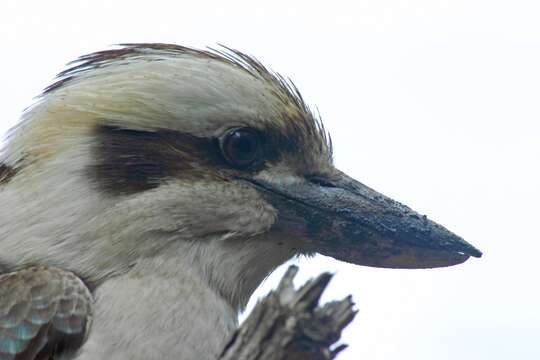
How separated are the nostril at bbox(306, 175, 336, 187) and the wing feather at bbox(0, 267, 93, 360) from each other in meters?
1.46

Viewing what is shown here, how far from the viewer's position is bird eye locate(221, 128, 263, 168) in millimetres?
5952

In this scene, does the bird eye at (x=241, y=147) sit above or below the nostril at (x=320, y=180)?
below

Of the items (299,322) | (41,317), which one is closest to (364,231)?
(41,317)

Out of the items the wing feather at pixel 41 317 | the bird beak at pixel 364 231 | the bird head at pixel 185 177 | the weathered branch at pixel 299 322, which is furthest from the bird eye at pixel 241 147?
the weathered branch at pixel 299 322

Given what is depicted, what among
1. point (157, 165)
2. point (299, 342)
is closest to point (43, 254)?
point (157, 165)

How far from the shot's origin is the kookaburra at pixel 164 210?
5.31 meters

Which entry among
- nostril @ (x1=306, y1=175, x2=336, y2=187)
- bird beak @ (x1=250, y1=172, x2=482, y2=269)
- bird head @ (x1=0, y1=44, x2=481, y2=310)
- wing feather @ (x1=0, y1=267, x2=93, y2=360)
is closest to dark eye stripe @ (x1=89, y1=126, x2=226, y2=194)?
bird head @ (x1=0, y1=44, x2=481, y2=310)

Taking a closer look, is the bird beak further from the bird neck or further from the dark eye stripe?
the dark eye stripe

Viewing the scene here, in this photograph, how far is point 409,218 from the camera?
6.11 metres

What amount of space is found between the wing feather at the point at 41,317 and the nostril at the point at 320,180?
57.4 inches

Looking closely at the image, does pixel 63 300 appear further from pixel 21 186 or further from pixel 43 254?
pixel 21 186

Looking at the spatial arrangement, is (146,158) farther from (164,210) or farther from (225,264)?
(225,264)

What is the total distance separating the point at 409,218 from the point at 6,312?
2.08 m

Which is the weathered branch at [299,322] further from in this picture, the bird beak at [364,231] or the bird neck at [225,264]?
the bird beak at [364,231]
